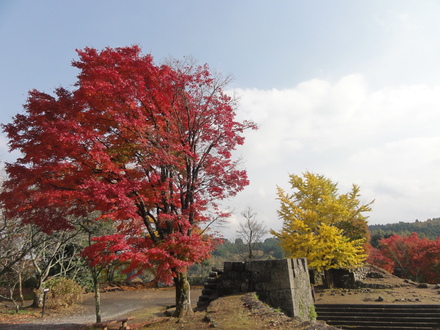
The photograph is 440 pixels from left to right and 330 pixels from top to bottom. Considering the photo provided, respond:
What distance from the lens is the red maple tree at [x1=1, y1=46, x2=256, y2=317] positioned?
23.6ft

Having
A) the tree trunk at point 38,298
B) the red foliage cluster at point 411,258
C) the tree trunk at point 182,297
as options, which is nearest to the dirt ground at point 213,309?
the tree trunk at point 182,297

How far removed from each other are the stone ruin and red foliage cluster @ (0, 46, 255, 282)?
2.23 meters

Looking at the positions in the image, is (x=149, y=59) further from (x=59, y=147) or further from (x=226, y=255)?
(x=226, y=255)

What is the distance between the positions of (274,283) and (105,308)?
36.4 ft

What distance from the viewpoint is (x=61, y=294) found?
15.1 m

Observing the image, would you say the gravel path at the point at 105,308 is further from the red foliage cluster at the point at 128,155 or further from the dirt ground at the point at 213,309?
the red foliage cluster at the point at 128,155

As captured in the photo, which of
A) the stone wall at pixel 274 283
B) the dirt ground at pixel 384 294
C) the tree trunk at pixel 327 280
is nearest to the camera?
the stone wall at pixel 274 283

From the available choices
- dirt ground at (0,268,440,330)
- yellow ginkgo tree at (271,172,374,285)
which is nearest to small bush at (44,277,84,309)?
dirt ground at (0,268,440,330)

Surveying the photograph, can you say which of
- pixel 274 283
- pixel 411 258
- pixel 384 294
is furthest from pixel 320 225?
A: pixel 411 258

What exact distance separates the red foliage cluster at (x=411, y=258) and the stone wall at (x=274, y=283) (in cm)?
2565

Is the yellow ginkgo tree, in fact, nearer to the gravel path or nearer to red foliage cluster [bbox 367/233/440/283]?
the gravel path

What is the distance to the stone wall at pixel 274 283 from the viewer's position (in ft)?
29.2

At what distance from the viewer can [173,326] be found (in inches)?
266

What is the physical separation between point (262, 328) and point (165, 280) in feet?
10.0
